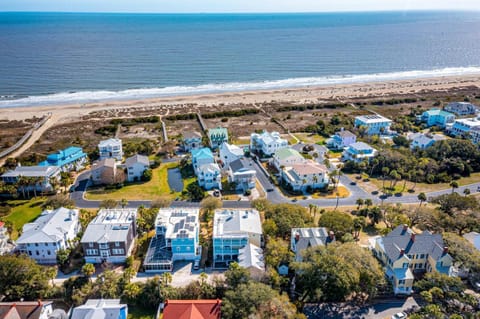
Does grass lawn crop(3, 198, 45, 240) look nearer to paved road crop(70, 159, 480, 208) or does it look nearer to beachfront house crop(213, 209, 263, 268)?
paved road crop(70, 159, 480, 208)

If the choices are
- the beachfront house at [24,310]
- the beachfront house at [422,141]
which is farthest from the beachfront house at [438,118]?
the beachfront house at [24,310]

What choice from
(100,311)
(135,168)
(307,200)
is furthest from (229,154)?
(100,311)

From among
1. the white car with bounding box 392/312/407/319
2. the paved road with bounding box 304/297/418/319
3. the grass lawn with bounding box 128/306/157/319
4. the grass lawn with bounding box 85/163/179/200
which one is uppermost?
the grass lawn with bounding box 85/163/179/200

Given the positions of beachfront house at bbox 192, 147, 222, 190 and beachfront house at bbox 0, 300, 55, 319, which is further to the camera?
beachfront house at bbox 192, 147, 222, 190

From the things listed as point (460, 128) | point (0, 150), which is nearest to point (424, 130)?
point (460, 128)

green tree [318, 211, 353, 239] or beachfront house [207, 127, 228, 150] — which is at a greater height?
beachfront house [207, 127, 228, 150]

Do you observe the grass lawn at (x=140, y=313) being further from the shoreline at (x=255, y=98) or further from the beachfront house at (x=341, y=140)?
the shoreline at (x=255, y=98)

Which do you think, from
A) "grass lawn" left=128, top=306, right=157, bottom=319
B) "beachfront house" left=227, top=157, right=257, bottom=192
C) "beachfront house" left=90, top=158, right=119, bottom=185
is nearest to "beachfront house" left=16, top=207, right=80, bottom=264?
"grass lawn" left=128, top=306, right=157, bottom=319
